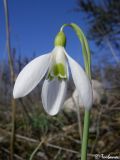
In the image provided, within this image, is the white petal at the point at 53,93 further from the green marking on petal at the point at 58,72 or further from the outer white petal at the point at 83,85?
the outer white petal at the point at 83,85

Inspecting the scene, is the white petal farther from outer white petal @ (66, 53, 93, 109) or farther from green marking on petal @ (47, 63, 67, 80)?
outer white petal @ (66, 53, 93, 109)

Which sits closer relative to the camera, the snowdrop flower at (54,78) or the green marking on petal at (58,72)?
the snowdrop flower at (54,78)

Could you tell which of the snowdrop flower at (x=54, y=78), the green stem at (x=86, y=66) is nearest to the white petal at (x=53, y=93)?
the snowdrop flower at (x=54, y=78)

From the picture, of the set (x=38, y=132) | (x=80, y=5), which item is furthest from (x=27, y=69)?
(x=80, y=5)

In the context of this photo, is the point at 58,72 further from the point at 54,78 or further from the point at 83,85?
the point at 83,85

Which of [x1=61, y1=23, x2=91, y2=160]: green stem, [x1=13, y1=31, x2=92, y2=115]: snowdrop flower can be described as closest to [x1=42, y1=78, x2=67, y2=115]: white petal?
[x1=13, y1=31, x2=92, y2=115]: snowdrop flower

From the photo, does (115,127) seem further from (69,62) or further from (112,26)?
(112,26)
